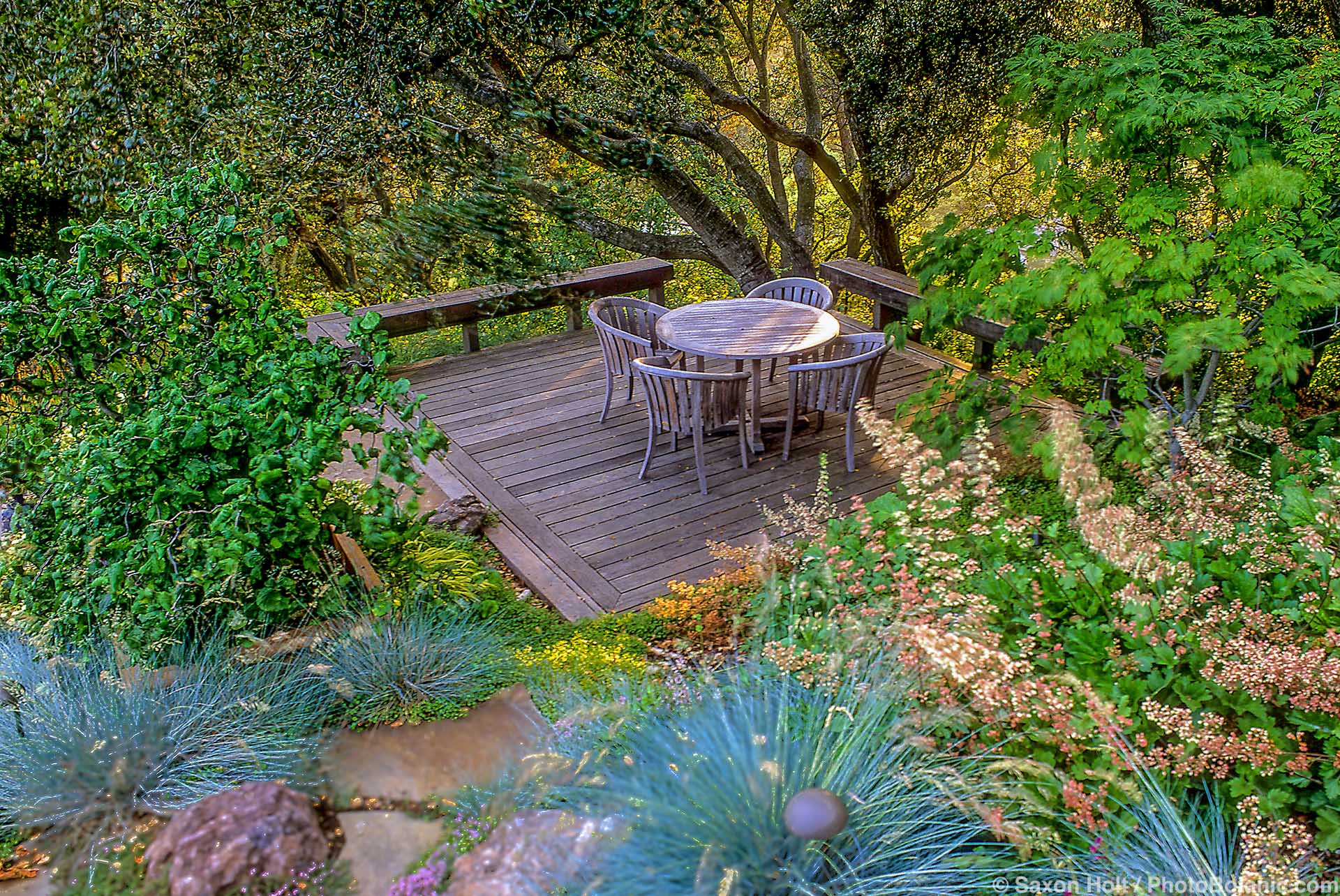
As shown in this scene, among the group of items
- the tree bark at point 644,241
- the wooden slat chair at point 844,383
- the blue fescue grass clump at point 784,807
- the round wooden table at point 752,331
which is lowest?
the blue fescue grass clump at point 784,807

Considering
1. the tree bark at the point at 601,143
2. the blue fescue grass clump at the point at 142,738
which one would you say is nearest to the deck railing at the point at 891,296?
the tree bark at the point at 601,143

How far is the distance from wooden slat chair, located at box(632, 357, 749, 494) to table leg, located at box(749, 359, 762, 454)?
0.06 m

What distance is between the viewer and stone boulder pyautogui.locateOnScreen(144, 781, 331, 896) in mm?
2463

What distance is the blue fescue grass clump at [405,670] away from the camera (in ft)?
10.6

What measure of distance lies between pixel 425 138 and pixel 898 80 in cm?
427

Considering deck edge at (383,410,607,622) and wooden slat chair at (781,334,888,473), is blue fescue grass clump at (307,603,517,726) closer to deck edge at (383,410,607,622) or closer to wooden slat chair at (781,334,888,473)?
deck edge at (383,410,607,622)

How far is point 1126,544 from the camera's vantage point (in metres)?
2.63

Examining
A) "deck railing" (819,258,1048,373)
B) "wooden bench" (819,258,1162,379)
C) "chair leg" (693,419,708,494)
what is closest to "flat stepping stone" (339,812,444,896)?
"chair leg" (693,419,708,494)

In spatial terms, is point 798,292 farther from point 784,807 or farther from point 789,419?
point 784,807

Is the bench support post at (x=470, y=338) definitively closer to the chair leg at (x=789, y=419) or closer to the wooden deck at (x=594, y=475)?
the wooden deck at (x=594, y=475)

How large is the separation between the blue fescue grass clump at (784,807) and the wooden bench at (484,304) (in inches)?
124

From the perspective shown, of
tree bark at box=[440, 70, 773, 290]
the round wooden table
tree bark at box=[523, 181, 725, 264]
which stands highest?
tree bark at box=[440, 70, 773, 290]

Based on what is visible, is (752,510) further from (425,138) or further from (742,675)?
(425,138)

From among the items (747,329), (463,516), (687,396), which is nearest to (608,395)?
(687,396)
